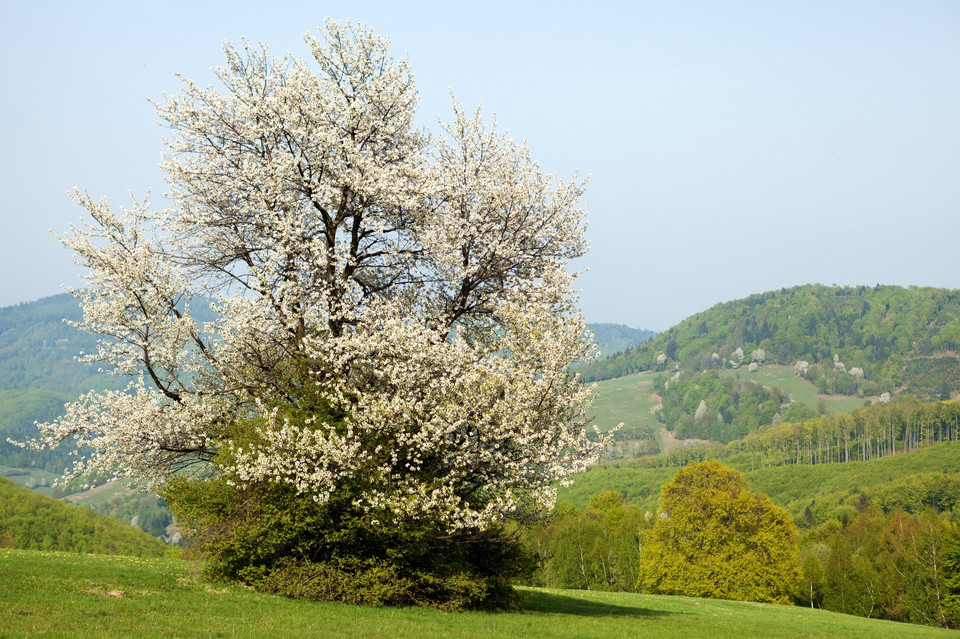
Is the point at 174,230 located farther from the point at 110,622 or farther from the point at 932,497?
the point at 932,497

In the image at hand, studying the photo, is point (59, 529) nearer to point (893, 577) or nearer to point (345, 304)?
point (893, 577)

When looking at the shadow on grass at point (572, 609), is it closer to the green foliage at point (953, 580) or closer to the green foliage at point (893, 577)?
the green foliage at point (953, 580)

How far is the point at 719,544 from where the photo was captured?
6700cm

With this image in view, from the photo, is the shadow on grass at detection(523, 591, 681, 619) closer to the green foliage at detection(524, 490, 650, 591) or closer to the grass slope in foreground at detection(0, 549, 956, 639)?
the grass slope in foreground at detection(0, 549, 956, 639)

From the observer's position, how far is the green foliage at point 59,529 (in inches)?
5556

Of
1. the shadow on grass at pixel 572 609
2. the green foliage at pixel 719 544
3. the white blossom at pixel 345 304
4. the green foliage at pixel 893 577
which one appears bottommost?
the green foliage at pixel 893 577

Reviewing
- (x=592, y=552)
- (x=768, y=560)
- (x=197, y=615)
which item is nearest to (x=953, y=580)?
(x=768, y=560)

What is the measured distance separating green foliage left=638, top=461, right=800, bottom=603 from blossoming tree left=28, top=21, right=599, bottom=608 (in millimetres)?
47992

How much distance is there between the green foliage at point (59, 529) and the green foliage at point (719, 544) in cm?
11252

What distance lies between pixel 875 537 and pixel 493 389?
→ 304 feet

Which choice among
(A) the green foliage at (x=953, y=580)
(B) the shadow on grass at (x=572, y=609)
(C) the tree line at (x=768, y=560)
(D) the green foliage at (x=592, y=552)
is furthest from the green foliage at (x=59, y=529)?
(B) the shadow on grass at (x=572, y=609)

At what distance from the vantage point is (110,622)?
15.7 m

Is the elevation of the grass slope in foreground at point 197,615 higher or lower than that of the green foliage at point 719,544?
higher

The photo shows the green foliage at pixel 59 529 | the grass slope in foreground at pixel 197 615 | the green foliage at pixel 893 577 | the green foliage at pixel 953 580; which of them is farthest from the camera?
the green foliage at pixel 59 529
